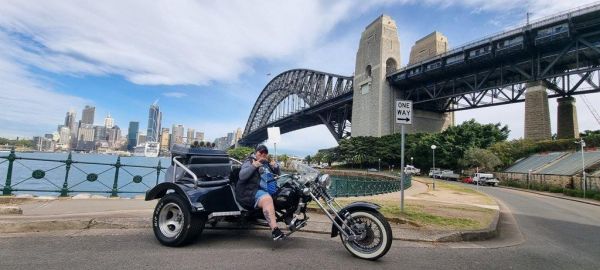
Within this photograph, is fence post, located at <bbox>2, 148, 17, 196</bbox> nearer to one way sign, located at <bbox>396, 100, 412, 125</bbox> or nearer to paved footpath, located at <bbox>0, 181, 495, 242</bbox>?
paved footpath, located at <bbox>0, 181, 495, 242</bbox>

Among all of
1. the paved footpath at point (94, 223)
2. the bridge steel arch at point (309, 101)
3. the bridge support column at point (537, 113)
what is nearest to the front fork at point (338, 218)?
the paved footpath at point (94, 223)

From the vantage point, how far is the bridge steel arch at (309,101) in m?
86.4

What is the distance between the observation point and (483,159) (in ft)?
140

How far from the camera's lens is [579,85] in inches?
1786

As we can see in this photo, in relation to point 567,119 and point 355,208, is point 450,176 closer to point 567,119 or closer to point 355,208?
point 567,119

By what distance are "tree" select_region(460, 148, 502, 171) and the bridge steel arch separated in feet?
127

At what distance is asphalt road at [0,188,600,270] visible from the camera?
3.75 metres

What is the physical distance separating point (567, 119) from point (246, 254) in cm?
5878

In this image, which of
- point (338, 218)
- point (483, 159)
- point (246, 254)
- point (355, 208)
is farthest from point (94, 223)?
point (483, 159)

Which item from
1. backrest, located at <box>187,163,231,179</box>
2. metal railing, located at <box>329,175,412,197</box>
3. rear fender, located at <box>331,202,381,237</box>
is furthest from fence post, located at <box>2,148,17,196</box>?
metal railing, located at <box>329,175,412,197</box>

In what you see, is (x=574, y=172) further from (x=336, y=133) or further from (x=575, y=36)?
(x=336, y=133)

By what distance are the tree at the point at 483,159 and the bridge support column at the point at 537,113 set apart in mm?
7213

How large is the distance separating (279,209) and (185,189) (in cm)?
134


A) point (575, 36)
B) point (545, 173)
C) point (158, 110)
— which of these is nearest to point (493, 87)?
point (575, 36)
